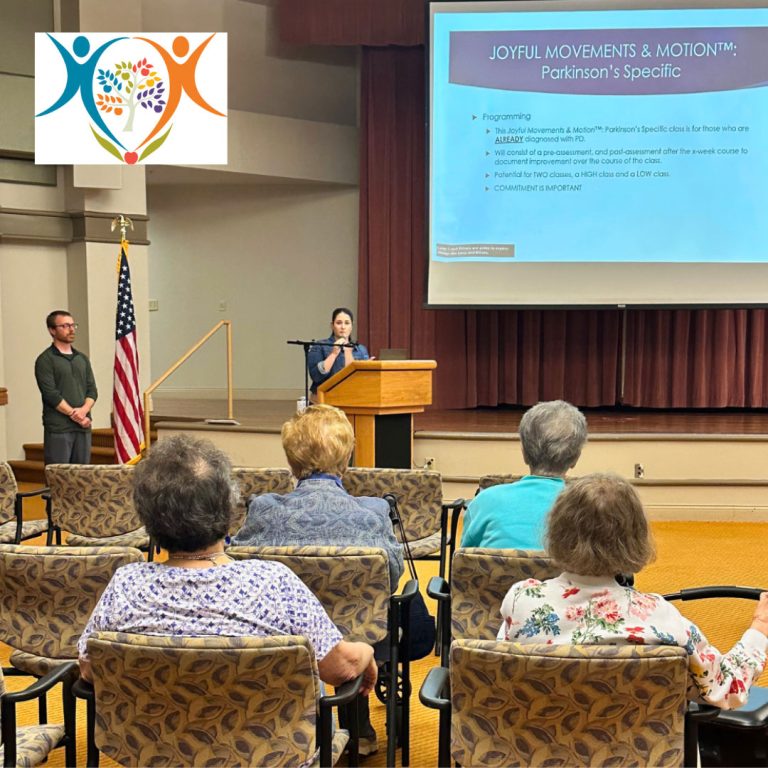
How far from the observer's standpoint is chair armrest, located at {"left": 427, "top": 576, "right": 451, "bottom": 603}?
2.60 metres

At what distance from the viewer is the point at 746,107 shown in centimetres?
700

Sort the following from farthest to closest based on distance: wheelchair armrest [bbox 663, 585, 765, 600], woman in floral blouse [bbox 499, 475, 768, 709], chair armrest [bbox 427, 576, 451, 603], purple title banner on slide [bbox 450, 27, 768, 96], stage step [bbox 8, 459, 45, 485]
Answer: stage step [bbox 8, 459, 45, 485] → purple title banner on slide [bbox 450, 27, 768, 96] → chair armrest [bbox 427, 576, 451, 603] → wheelchair armrest [bbox 663, 585, 765, 600] → woman in floral blouse [bbox 499, 475, 768, 709]

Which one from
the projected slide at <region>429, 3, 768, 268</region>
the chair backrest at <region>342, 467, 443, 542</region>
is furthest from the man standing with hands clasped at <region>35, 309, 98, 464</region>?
the chair backrest at <region>342, 467, 443, 542</region>

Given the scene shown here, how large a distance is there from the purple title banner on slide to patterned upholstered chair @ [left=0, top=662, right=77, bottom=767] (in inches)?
239

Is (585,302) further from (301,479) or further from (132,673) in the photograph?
(132,673)

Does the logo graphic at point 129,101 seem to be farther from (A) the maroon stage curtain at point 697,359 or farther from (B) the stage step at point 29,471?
(A) the maroon stage curtain at point 697,359

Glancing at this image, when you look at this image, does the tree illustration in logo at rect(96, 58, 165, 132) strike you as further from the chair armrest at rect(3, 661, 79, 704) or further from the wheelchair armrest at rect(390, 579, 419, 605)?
the chair armrest at rect(3, 661, 79, 704)

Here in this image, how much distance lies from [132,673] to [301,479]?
3.58 feet

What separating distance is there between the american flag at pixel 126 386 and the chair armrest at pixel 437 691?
5136 millimetres

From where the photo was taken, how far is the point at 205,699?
165 centimetres

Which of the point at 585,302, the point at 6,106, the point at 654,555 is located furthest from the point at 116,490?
the point at 6,106

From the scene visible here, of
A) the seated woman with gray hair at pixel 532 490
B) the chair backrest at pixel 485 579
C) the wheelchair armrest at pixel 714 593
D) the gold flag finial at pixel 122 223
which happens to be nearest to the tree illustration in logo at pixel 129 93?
the gold flag finial at pixel 122 223

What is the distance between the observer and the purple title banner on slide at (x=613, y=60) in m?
6.99

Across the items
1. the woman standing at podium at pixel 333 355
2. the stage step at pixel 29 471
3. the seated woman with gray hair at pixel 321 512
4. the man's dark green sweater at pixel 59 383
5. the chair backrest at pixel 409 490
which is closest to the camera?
the seated woman with gray hair at pixel 321 512
